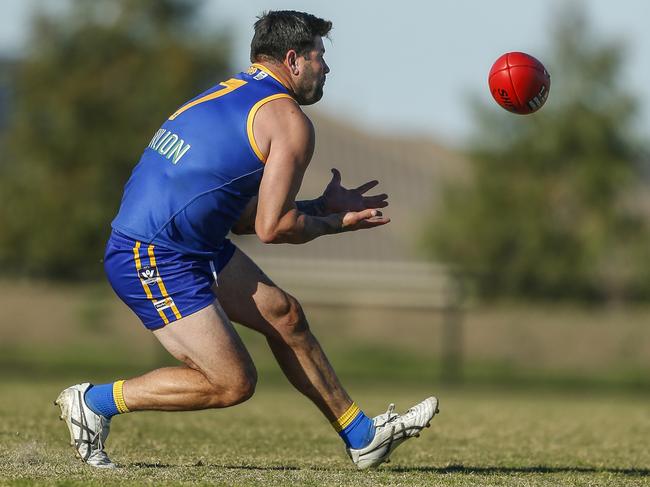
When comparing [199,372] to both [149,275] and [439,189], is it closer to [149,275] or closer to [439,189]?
[149,275]

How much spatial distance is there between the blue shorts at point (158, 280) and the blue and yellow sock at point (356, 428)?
1149 millimetres

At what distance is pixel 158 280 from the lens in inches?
266

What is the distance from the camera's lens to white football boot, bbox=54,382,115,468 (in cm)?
695

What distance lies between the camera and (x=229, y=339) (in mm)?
6754

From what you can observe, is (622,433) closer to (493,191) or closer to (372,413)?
(372,413)

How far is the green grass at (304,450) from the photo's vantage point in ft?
22.6

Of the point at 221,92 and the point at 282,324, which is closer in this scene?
the point at 221,92

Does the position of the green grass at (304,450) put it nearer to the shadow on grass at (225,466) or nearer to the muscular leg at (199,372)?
the shadow on grass at (225,466)

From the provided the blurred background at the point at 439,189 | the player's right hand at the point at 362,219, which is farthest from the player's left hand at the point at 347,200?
the blurred background at the point at 439,189

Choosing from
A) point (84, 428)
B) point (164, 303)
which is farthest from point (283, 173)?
point (84, 428)

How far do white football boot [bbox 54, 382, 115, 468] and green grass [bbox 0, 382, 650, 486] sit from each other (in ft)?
0.38

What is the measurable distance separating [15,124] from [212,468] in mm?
33298

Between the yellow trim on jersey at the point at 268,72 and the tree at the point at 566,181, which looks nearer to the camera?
the yellow trim on jersey at the point at 268,72

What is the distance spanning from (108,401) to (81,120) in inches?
1264
